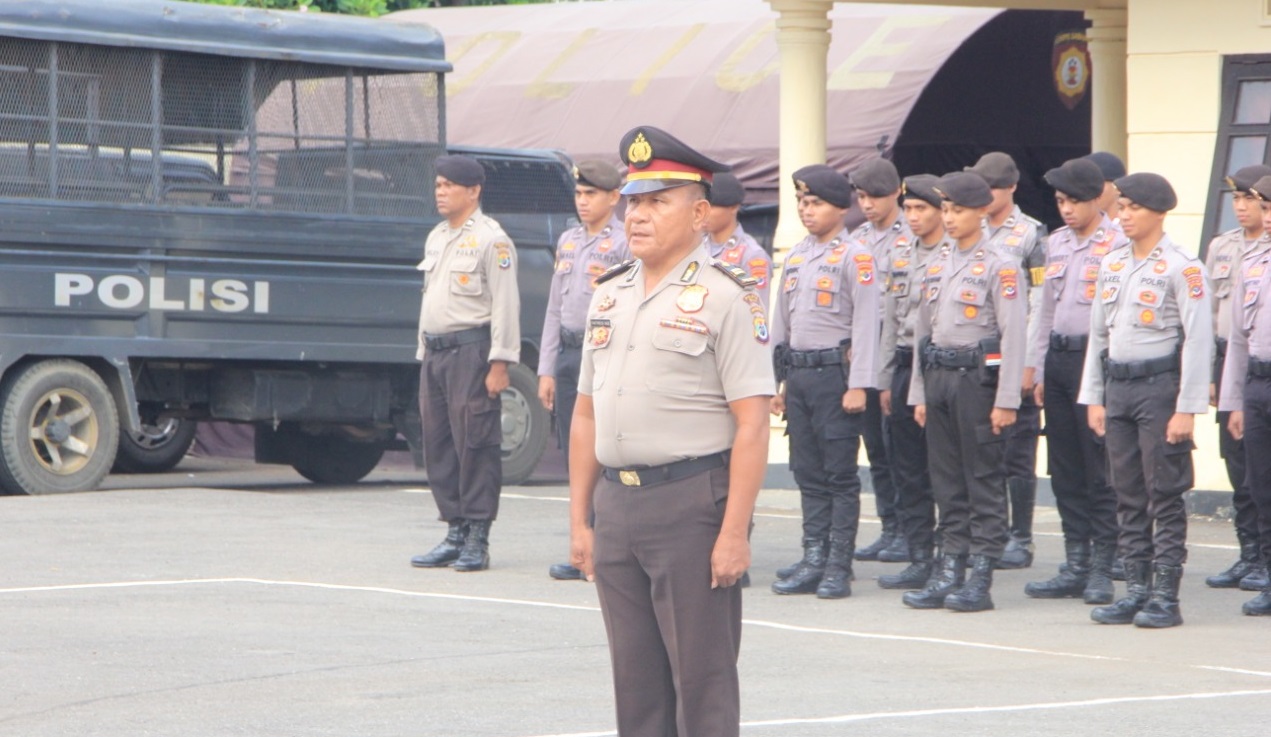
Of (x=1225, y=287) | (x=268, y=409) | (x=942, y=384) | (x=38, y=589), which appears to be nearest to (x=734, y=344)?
(x=942, y=384)

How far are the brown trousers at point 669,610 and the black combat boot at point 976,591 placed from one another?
3.96 metres

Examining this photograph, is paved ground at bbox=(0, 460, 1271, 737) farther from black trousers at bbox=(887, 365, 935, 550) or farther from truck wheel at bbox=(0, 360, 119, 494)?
truck wheel at bbox=(0, 360, 119, 494)

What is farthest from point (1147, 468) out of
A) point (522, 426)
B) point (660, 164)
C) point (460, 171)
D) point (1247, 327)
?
point (522, 426)

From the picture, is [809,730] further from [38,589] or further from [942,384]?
[38,589]

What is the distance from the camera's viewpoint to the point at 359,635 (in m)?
8.27

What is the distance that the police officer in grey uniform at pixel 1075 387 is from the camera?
9555 mm

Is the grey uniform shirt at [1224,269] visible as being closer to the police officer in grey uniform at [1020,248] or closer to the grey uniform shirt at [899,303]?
the police officer in grey uniform at [1020,248]

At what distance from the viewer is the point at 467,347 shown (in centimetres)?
1011

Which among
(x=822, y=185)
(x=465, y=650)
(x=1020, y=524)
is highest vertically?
(x=822, y=185)

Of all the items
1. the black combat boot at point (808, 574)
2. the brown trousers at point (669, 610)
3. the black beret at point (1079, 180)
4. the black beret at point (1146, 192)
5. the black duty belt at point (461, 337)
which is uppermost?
the black beret at point (1079, 180)

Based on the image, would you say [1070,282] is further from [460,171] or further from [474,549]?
[474,549]

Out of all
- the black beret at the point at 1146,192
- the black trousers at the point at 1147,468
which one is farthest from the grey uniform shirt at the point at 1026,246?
the black beret at the point at 1146,192

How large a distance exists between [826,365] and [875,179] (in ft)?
3.41

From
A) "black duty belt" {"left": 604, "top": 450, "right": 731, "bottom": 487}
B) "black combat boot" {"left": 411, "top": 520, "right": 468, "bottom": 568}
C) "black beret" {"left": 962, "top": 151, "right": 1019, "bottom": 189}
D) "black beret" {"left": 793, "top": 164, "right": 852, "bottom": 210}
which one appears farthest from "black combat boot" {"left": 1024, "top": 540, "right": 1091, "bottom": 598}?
"black duty belt" {"left": 604, "top": 450, "right": 731, "bottom": 487}
